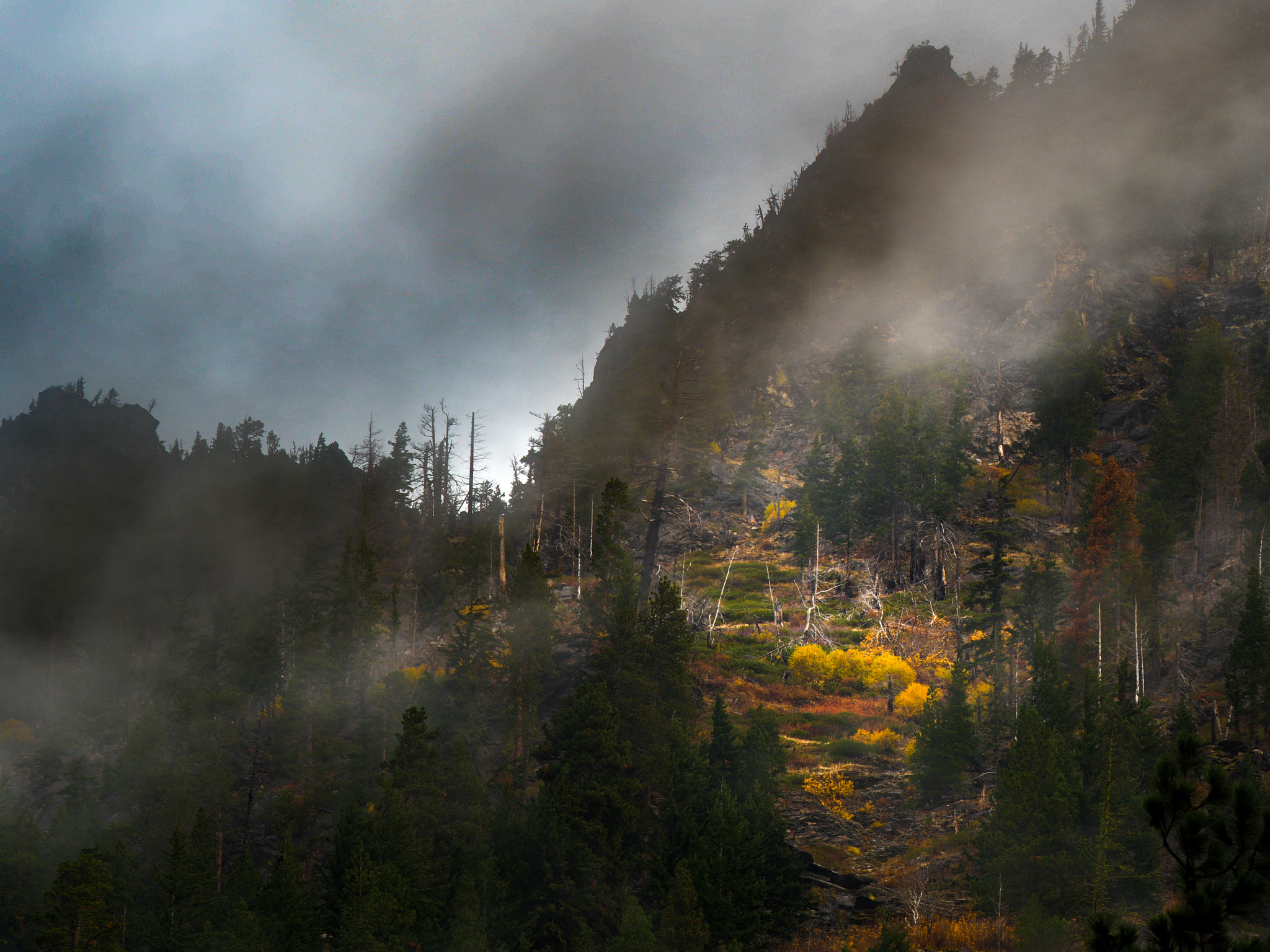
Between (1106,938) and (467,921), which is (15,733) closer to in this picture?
(467,921)

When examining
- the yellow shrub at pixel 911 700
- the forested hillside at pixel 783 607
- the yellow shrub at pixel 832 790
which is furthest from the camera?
the yellow shrub at pixel 911 700

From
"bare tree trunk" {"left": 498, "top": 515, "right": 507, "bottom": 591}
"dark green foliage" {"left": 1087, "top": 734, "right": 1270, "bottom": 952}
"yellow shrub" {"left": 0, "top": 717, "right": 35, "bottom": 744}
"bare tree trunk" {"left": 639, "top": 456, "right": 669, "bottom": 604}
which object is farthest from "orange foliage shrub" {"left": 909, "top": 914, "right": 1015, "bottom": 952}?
"yellow shrub" {"left": 0, "top": 717, "right": 35, "bottom": 744}

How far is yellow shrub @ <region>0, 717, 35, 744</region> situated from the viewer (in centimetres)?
Answer: 6294

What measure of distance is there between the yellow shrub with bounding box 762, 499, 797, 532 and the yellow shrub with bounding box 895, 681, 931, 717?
28.6m

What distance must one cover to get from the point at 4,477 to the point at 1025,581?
11473 cm

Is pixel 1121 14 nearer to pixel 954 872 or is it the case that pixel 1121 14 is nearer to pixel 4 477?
pixel 954 872

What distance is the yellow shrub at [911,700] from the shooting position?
4297cm

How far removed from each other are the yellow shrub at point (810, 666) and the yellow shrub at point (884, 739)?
254 inches

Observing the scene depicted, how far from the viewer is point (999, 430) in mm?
77500

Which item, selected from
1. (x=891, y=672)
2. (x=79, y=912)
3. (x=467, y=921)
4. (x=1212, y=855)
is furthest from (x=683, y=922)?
(x=891, y=672)

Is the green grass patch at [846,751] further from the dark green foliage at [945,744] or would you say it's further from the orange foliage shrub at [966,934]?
the orange foliage shrub at [966,934]

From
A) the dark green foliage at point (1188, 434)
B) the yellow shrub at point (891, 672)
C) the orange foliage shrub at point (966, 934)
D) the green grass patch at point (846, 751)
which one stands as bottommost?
the orange foliage shrub at point (966, 934)

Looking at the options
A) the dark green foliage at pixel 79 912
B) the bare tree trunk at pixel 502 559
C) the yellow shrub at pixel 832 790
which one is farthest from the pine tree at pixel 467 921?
the bare tree trunk at pixel 502 559

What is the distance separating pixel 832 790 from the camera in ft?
116
